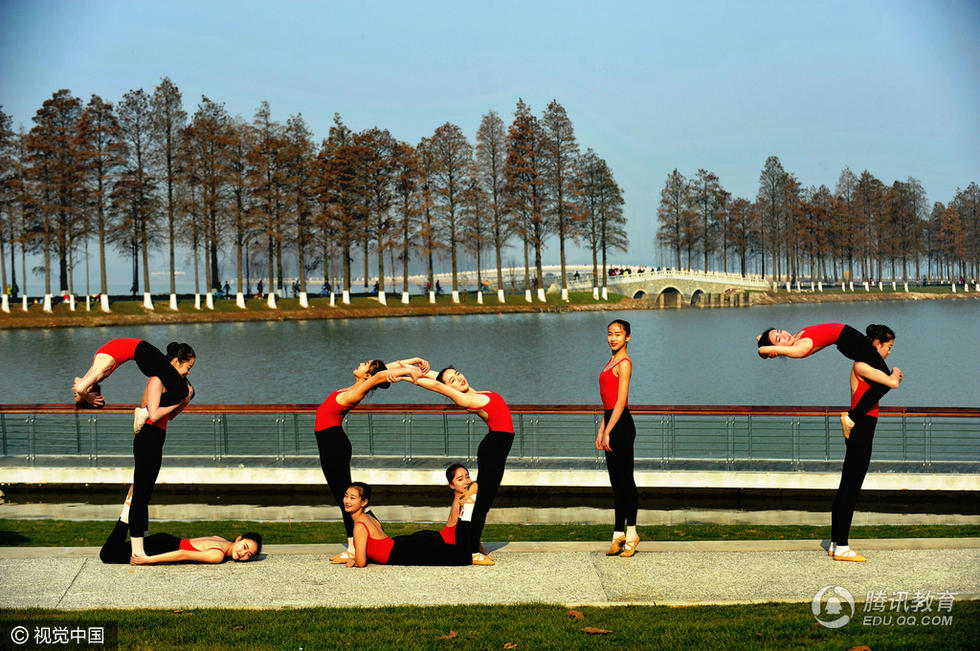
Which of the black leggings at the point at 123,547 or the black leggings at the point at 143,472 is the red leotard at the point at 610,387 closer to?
the black leggings at the point at 143,472

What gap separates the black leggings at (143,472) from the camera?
8.93 m

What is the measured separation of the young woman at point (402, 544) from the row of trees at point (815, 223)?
104m

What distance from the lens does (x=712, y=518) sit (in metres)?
14.1

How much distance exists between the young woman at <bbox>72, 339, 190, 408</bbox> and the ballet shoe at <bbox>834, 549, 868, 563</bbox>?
254 inches

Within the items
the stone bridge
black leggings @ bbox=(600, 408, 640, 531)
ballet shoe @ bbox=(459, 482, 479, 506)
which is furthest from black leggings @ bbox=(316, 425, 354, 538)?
the stone bridge

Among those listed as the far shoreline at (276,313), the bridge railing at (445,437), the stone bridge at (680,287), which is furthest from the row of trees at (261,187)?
the bridge railing at (445,437)

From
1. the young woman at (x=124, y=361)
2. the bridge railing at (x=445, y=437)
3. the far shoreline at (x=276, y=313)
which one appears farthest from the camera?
the far shoreline at (x=276, y=313)

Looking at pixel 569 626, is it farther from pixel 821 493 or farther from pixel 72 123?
pixel 72 123

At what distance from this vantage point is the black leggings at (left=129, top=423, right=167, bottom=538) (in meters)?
8.93

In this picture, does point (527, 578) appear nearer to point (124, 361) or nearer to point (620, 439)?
point (620, 439)

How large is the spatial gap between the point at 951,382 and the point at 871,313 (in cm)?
5117

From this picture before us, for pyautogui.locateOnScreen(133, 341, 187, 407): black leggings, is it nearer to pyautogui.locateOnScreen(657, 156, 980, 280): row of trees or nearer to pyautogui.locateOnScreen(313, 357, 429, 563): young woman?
pyautogui.locateOnScreen(313, 357, 429, 563): young woman

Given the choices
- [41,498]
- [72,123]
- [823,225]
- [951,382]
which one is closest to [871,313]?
[823,225]

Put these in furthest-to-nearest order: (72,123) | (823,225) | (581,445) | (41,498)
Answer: (823,225) → (72,123) → (581,445) → (41,498)
